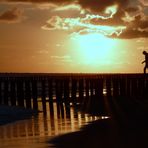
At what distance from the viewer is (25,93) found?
33000 millimetres

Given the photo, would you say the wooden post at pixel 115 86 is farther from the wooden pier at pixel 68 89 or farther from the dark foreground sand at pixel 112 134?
the dark foreground sand at pixel 112 134

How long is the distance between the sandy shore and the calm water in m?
0.54

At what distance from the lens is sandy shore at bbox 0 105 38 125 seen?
65.4 ft

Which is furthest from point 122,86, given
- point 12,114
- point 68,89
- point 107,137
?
point 107,137

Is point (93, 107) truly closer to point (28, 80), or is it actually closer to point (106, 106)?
point (106, 106)

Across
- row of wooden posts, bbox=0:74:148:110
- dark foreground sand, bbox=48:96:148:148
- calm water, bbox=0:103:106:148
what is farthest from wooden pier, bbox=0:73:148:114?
dark foreground sand, bbox=48:96:148:148

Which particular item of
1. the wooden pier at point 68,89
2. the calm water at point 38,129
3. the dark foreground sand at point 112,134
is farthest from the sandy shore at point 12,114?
the wooden pier at point 68,89

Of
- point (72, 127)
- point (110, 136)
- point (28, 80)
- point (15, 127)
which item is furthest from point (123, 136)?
point (28, 80)

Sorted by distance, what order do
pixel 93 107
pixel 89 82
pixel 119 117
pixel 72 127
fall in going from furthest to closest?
pixel 89 82 < pixel 93 107 < pixel 119 117 < pixel 72 127

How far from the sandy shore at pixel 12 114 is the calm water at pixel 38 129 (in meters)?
0.54

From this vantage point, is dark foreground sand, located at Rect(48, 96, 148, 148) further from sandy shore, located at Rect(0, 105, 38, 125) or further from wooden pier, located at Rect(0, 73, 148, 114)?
wooden pier, located at Rect(0, 73, 148, 114)

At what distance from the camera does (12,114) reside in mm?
21797

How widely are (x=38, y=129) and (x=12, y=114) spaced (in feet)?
17.2

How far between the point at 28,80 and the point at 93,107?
326 inches
